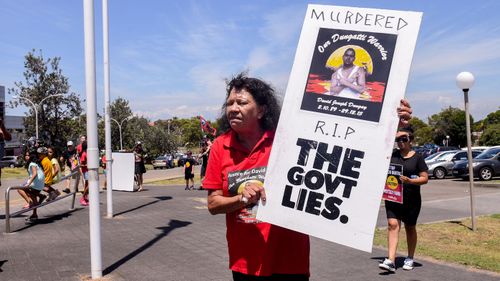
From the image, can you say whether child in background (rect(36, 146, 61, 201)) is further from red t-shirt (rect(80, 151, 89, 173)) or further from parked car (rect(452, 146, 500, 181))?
parked car (rect(452, 146, 500, 181))

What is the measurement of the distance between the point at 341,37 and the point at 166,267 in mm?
4363

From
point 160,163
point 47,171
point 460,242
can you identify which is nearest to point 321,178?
point 460,242

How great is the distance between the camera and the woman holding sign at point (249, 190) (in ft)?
8.51

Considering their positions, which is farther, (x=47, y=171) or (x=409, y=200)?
(x=47, y=171)

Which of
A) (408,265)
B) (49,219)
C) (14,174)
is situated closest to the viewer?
(408,265)

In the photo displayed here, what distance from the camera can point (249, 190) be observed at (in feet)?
8.13

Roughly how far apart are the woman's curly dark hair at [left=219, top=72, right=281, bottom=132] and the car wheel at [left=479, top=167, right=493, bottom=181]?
840 inches

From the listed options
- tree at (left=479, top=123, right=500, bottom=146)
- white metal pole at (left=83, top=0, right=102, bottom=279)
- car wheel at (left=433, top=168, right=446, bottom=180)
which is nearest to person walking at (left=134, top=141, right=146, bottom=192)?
white metal pole at (left=83, top=0, right=102, bottom=279)

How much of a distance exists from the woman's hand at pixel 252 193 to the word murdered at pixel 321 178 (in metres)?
0.12

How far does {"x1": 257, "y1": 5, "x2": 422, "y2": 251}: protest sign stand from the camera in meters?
2.38

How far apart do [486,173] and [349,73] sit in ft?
70.8

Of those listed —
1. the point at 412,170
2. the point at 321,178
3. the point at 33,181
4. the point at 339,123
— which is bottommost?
the point at 33,181

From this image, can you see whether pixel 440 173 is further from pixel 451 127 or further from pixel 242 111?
pixel 451 127

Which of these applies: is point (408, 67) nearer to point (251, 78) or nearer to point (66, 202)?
point (251, 78)
